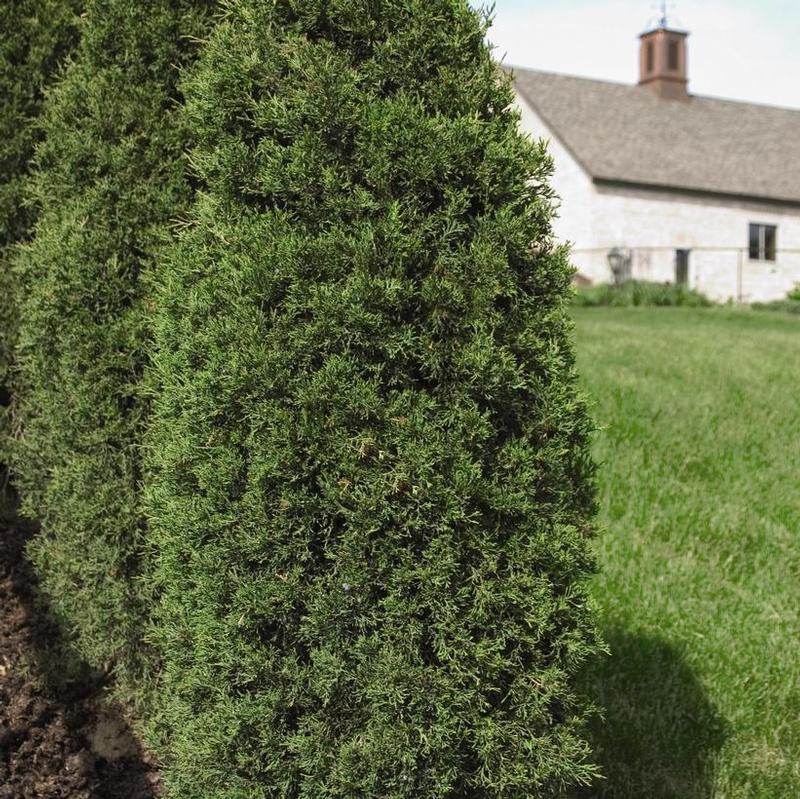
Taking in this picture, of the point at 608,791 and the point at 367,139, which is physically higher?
the point at 367,139

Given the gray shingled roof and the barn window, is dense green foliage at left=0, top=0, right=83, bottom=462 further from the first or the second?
the barn window

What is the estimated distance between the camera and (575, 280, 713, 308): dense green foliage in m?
24.7

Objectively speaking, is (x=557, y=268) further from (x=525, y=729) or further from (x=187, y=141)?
(x=187, y=141)

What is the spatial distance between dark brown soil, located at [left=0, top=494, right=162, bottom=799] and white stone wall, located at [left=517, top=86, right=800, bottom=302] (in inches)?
1020

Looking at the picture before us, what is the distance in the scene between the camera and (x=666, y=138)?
3259 cm

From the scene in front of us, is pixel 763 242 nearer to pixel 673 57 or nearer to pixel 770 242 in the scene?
pixel 770 242

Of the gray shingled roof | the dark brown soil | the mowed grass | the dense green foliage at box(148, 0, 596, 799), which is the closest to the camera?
the dense green foliage at box(148, 0, 596, 799)

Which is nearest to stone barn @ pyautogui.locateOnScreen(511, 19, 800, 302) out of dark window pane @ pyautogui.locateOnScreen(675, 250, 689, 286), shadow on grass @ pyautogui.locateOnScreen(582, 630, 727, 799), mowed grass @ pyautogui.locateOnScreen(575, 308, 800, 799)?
dark window pane @ pyautogui.locateOnScreen(675, 250, 689, 286)

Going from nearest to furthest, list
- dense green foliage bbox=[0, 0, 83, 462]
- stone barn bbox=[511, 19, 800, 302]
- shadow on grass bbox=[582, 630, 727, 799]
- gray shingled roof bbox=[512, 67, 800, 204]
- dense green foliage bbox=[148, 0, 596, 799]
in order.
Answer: dense green foliage bbox=[148, 0, 596, 799] < shadow on grass bbox=[582, 630, 727, 799] < dense green foliage bbox=[0, 0, 83, 462] < stone barn bbox=[511, 19, 800, 302] < gray shingled roof bbox=[512, 67, 800, 204]

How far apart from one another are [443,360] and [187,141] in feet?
6.00

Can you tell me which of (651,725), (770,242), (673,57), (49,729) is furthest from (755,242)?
(49,729)

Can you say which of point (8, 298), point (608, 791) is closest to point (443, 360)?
point (608, 791)

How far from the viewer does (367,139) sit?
2.82 m

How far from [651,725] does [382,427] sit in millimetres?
2480
